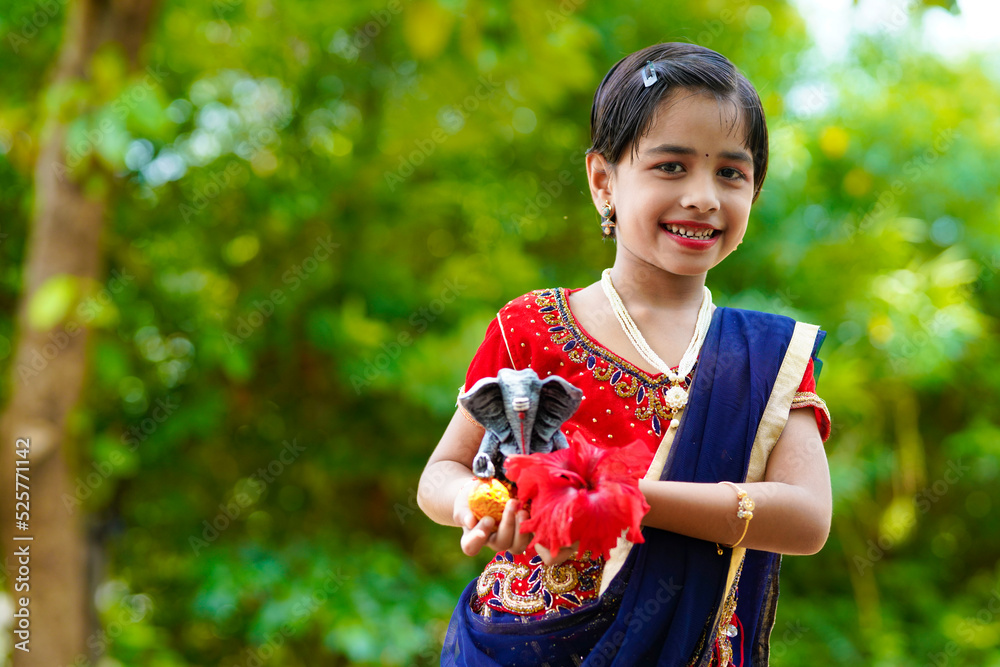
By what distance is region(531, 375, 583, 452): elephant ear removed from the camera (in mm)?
1016

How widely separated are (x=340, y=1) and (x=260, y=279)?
3.83 feet

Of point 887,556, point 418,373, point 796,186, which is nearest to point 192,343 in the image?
point 418,373

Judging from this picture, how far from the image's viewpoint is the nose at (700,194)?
3.79 ft

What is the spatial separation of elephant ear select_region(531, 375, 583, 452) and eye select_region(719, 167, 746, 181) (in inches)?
15.6

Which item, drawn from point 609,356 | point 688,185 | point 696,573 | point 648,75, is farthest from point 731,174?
point 696,573

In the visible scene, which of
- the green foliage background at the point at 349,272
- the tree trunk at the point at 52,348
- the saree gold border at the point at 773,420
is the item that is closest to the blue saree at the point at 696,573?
the saree gold border at the point at 773,420

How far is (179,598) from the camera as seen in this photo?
422 cm

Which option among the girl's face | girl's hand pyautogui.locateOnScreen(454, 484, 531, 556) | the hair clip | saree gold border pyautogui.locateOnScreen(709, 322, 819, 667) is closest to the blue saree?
saree gold border pyautogui.locateOnScreen(709, 322, 819, 667)

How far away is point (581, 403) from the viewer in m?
1.19

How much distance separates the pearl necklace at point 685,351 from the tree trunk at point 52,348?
2030 mm

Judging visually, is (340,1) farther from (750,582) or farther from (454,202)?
(750,582)

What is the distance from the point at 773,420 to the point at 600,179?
0.44 m

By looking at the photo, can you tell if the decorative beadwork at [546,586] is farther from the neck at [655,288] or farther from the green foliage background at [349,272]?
the green foliage background at [349,272]

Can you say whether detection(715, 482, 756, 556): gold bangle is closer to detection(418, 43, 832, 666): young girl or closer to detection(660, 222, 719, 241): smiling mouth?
detection(418, 43, 832, 666): young girl
